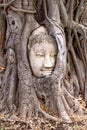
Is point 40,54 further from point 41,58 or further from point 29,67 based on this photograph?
point 29,67

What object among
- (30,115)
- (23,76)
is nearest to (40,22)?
(23,76)

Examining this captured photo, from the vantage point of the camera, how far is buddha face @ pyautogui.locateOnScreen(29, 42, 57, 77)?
6270 mm

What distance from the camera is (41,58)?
6305mm

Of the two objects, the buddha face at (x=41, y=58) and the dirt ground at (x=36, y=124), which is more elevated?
the buddha face at (x=41, y=58)

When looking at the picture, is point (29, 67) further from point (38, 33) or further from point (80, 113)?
point (80, 113)

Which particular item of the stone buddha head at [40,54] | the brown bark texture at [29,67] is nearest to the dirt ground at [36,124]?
the brown bark texture at [29,67]

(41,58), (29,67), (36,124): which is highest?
(41,58)

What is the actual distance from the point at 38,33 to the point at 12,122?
170 cm

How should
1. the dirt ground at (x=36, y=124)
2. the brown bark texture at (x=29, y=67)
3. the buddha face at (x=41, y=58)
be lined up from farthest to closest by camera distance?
the buddha face at (x=41, y=58), the brown bark texture at (x=29, y=67), the dirt ground at (x=36, y=124)

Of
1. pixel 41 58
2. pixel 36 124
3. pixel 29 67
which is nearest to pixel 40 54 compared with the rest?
pixel 41 58

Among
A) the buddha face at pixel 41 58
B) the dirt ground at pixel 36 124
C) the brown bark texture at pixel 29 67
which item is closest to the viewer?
the dirt ground at pixel 36 124

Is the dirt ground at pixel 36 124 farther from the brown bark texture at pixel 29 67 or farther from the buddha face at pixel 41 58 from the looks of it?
the buddha face at pixel 41 58

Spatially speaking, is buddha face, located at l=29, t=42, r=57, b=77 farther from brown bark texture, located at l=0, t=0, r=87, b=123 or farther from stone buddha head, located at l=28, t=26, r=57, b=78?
brown bark texture, located at l=0, t=0, r=87, b=123

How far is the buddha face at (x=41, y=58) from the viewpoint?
6.27 meters
